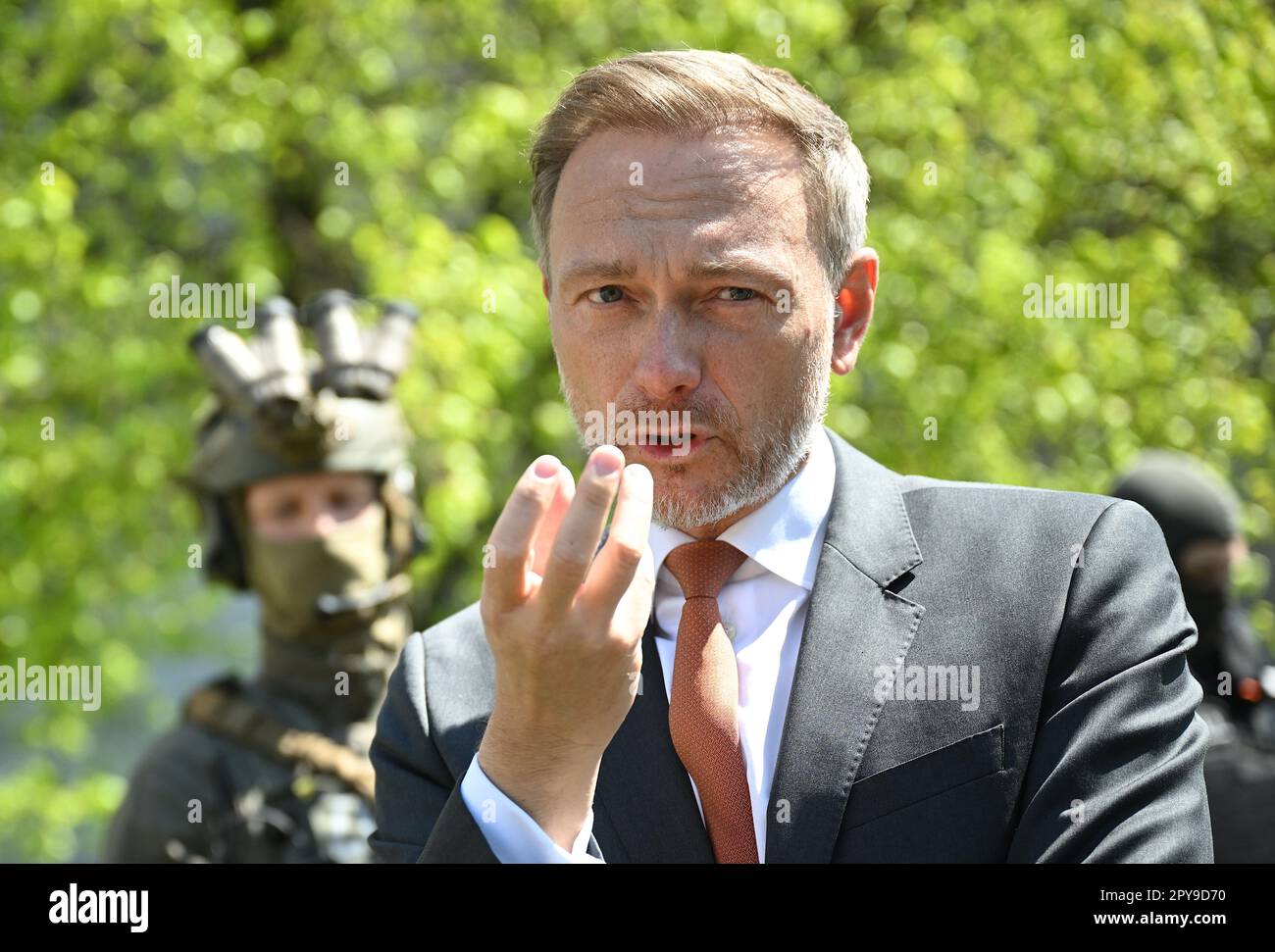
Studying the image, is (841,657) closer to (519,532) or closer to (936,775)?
(936,775)

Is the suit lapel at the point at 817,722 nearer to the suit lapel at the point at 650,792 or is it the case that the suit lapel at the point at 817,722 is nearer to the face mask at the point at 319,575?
the suit lapel at the point at 650,792

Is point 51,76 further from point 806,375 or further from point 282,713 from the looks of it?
point 806,375

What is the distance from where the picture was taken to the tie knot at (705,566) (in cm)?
229

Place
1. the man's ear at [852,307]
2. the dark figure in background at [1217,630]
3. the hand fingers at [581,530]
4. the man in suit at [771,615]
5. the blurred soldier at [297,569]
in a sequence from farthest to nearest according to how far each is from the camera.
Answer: the dark figure in background at [1217,630], the blurred soldier at [297,569], the man's ear at [852,307], the man in suit at [771,615], the hand fingers at [581,530]

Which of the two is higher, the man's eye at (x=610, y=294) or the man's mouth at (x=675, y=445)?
the man's eye at (x=610, y=294)

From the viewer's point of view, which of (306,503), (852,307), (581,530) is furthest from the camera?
(306,503)

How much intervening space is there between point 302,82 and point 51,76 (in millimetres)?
1176

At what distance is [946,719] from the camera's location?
2119 millimetres

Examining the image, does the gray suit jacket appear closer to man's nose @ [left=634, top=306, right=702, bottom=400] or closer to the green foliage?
man's nose @ [left=634, top=306, right=702, bottom=400]

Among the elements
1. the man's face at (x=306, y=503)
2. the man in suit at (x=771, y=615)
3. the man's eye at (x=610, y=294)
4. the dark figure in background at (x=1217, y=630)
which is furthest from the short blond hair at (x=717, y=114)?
the dark figure in background at (x=1217, y=630)

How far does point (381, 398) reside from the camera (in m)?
5.83

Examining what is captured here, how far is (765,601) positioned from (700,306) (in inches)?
16.6

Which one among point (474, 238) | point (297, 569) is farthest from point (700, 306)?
point (474, 238)
